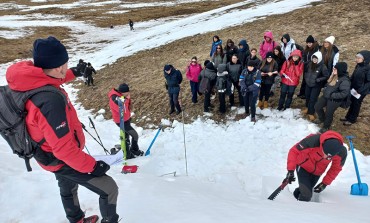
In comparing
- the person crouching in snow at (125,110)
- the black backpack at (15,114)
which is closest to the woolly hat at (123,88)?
the person crouching in snow at (125,110)

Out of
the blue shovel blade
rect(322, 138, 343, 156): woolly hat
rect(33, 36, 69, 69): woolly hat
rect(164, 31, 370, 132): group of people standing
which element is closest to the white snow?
the blue shovel blade

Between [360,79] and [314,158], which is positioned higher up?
[360,79]

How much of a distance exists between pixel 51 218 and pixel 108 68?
15580mm

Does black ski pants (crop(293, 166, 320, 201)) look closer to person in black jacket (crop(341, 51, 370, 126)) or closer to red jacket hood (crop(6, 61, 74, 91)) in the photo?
person in black jacket (crop(341, 51, 370, 126))

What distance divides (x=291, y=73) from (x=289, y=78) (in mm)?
160

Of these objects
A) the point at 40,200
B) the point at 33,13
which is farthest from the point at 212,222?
the point at 33,13

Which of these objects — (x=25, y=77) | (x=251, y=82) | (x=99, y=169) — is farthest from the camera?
(x=251, y=82)

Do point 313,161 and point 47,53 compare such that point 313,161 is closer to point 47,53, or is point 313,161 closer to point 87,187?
point 87,187

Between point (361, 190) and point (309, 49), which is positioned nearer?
point (361, 190)

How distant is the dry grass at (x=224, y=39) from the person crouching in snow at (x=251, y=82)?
1.30 metres

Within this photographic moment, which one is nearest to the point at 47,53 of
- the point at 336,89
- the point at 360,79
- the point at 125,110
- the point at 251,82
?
the point at 125,110

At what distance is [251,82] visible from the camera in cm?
898

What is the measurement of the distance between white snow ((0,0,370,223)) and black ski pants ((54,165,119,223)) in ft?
1.48

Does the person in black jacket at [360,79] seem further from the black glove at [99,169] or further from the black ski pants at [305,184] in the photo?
the black glove at [99,169]
